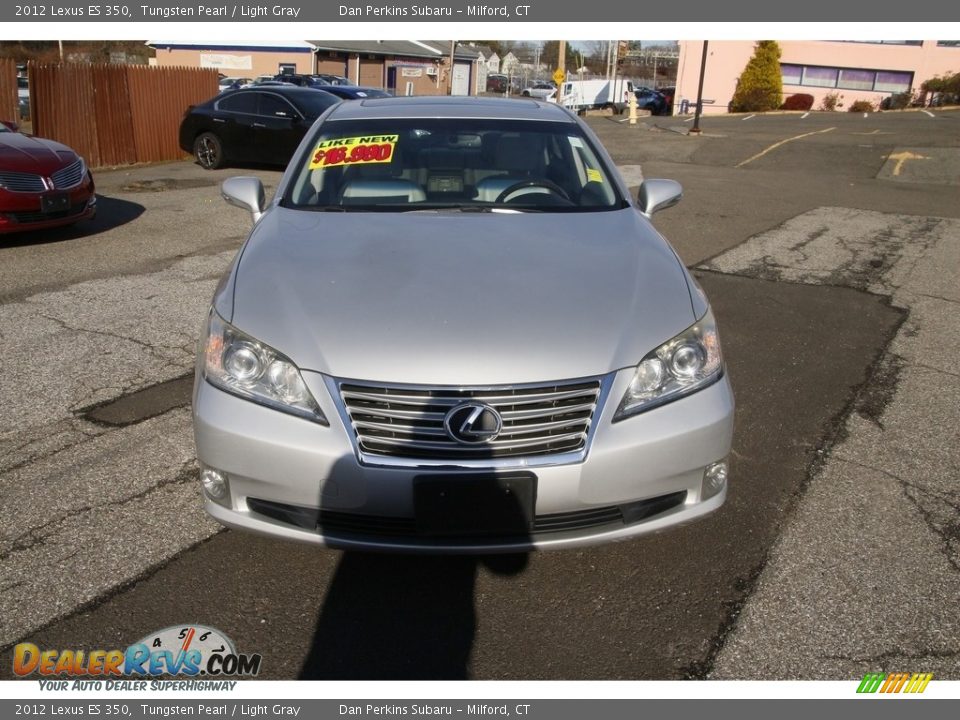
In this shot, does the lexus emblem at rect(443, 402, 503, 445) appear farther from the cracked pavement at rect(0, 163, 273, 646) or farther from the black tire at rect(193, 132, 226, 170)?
the black tire at rect(193, 132, 226, 170)

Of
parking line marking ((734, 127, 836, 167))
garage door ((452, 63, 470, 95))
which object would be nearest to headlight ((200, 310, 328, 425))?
parking line marking ((734, 127, 836, 167))

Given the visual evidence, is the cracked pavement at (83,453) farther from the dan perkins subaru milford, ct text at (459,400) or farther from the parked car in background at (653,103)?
the parked car in background at (653,103)

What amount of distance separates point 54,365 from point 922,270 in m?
7.61

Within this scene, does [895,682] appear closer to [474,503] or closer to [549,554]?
[549,554]

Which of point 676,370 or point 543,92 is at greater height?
point 676,370

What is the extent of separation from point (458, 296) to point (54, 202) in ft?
23.3

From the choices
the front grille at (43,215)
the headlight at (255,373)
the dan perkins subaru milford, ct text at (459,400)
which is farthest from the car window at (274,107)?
the headlight at (255,373)

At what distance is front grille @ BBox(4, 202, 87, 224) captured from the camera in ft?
26.5

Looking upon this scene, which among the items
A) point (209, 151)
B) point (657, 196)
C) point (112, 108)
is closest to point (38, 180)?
point (657, 196)

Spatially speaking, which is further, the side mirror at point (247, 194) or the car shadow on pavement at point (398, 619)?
the side mirror at point (247, 194)

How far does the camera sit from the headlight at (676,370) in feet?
8.70

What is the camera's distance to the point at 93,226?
9.62m

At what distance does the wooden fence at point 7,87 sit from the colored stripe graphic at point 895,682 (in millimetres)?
15969

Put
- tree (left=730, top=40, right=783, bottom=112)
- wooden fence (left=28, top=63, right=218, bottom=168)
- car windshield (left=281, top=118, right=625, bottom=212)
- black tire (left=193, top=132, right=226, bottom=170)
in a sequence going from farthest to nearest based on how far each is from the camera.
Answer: tree (left=730, top=40, right=783, bottom=112) → black tire (left=193, top=132, right=226, bottom=170) → wooden fence (left=28, top=63, right=218, bottom=168) → car windshield (left=281, top=118, right=625, bottom=212)
